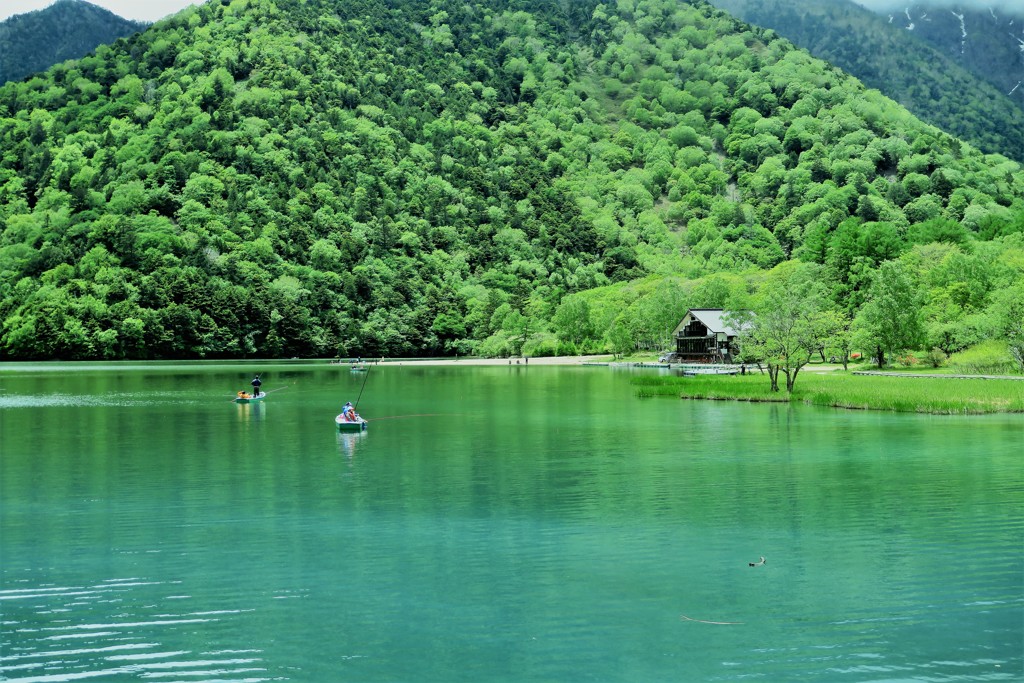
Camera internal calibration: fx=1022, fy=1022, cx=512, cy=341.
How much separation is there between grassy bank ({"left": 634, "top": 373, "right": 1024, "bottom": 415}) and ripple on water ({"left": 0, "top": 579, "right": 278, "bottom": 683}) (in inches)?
2013

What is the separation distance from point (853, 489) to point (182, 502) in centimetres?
2225

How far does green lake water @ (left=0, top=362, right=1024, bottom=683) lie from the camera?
691 inches

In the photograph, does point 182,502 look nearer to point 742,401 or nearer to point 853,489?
point 853,489

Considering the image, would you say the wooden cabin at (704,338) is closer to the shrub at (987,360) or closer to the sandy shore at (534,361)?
the sandy shore at (534,361)

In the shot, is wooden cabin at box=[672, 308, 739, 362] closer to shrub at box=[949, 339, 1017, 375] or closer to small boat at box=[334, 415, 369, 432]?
shrub at box=[949, 339, 1017, 375]

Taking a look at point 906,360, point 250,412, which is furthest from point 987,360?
point 250,412

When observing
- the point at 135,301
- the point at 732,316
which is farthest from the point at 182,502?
the point at 135,301

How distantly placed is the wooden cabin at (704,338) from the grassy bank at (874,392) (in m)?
42.8

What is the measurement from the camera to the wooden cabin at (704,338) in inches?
5305

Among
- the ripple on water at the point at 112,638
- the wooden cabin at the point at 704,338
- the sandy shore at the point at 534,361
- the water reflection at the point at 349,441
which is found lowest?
the ripple on water at the point at 112,638

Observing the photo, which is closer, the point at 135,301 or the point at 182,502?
the point at 182,502

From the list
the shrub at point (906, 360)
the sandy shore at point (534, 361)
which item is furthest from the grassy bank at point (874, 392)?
the sandy shore at point (534, 361)

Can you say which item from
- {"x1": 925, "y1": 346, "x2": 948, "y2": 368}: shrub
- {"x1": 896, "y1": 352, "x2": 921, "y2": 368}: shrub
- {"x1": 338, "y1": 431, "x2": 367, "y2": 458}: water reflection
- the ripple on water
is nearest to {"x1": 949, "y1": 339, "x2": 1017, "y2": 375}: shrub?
{"x1": 925, "y1": 346, "x2": 948, "y2": 368}: shrub

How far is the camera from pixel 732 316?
103 meters
